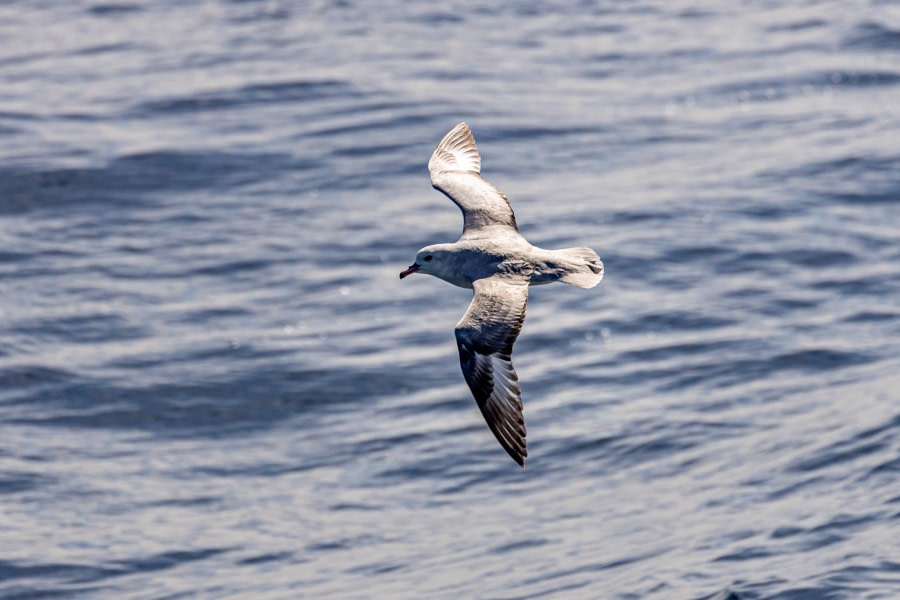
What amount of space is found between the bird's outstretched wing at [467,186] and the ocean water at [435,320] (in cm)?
488

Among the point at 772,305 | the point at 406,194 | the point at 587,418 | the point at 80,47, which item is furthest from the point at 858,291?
the point at 80,47

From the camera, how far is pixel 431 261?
10469mm

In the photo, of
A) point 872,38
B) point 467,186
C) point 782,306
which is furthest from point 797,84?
point 467,186

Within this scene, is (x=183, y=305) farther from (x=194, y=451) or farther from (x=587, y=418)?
(x=587, y=418)

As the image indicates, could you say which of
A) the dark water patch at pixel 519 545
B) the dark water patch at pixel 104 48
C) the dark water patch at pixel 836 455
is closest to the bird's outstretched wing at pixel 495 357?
the dark water patch at pixel 519 545

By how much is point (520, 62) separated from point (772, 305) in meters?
10.2

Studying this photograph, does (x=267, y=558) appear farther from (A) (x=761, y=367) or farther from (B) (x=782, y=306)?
(B) (x=782, y=306)

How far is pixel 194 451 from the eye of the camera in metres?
20.2

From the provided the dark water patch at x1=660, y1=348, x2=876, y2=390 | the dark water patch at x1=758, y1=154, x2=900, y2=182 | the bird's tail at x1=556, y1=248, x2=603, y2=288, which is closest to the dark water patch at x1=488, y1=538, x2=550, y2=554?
the dark water patch at x1=660, y1=348, x2=876, y2=390

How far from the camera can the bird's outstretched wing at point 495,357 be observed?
9.63 meters

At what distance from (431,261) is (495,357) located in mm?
1021

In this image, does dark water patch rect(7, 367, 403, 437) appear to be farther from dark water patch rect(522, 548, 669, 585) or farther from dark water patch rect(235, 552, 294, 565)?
dark water patch rect(522, 548, 669, 585)

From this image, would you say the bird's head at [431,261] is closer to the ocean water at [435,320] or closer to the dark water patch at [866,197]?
the ocean water at [435,320]

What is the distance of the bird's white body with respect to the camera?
966 cm
